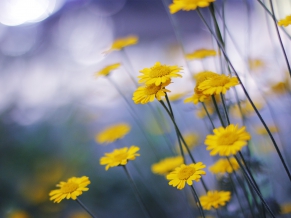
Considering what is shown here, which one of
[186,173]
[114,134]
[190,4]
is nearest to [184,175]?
[186,173]

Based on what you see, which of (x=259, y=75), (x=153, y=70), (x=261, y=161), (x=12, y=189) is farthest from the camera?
(x=12, y=189)

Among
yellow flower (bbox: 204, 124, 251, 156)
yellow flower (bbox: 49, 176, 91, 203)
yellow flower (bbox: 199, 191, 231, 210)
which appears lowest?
yellow flower (bbox: 199, 191, 231, 210)

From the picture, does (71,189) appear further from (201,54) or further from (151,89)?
(201,54)

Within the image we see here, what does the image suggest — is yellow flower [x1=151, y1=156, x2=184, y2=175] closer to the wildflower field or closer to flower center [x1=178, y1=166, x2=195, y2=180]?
the wildflower field

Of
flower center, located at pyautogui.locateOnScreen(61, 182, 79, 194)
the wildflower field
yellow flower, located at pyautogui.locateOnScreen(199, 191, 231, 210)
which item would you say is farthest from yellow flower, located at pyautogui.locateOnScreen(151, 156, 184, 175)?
flower center, located at pyautogui.locateOnScreen(61, 182, 79, 194)

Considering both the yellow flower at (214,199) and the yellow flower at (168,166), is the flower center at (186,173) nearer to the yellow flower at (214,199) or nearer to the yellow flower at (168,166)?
the yellow flower at (214,199)

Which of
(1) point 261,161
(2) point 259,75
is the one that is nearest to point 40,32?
(2) point 259,75

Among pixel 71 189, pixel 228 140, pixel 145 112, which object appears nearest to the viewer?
pixel 228 140

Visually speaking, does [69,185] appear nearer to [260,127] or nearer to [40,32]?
[260,127]
